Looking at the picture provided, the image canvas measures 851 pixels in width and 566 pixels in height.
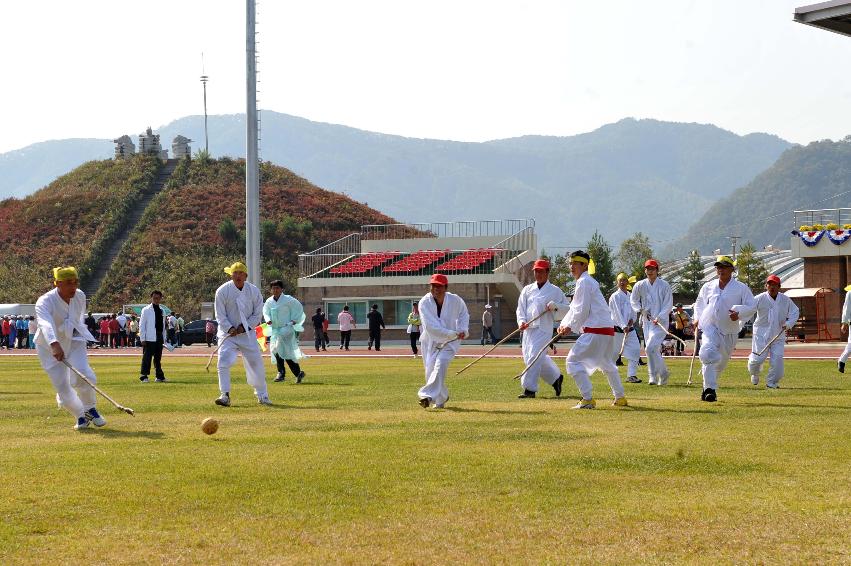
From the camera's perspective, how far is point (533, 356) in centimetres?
1892

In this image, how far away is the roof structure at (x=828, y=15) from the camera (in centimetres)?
885

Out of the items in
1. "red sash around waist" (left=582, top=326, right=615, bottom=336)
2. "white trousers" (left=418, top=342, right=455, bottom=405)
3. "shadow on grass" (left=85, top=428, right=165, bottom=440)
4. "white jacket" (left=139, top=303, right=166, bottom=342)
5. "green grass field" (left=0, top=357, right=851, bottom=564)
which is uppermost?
"white jacket" (left=139, top=303, right=166, bottom=342)

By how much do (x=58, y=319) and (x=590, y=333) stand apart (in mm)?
6634

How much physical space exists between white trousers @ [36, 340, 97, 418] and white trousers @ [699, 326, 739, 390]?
26.0 ft

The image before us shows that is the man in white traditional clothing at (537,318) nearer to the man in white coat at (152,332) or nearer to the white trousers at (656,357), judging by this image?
the white trousers at (656,357)

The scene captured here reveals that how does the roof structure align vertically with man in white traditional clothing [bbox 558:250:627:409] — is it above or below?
above

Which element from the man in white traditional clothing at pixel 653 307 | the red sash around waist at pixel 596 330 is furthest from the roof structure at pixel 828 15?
the man in white traditional clothing at pixel 653 307

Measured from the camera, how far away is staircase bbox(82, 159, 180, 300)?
84.4 meters

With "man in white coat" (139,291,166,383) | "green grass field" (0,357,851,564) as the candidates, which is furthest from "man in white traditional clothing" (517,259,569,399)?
"man in white coat" (139,291,166,383)

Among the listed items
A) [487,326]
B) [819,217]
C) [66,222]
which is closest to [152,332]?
[487,326]

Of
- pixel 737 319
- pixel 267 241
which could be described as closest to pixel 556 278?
pixel 267 241

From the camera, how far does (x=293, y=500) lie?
29.4ft

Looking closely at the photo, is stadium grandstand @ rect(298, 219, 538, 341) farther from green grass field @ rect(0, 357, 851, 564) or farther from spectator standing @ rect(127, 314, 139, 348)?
green grass field @ rect(0, 357, 851, 564)

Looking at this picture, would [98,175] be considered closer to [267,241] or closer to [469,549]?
[267,241]
